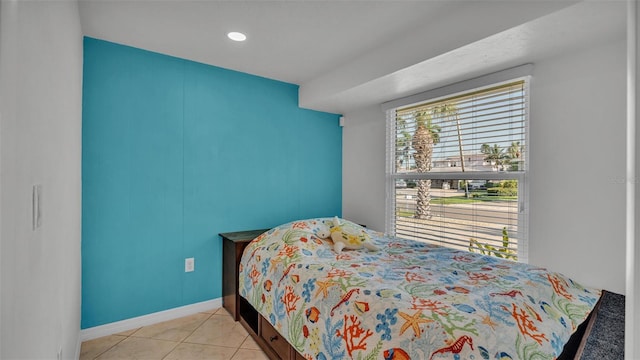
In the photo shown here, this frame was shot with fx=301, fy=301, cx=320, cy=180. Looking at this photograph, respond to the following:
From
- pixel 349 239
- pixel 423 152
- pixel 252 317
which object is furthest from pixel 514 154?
pixel 252 317

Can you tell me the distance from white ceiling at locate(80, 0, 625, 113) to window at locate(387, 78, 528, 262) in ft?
1.03

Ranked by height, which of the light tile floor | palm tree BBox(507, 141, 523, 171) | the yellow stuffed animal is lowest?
the light tile floor

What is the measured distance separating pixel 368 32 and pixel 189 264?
2.45m

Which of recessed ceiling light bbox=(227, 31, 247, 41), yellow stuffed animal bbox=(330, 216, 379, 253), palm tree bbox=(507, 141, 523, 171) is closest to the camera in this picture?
recessed ceiling light bbox=(227, 31, 247, 41)

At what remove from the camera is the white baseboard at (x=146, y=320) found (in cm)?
230

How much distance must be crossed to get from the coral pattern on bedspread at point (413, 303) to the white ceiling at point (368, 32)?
1.39 metres

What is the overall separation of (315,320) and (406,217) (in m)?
1.85

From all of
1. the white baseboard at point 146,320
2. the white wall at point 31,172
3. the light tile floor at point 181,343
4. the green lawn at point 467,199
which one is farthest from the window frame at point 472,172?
the white wall at point 31,172

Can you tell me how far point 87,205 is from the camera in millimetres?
2275

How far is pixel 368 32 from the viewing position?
2.19 meters

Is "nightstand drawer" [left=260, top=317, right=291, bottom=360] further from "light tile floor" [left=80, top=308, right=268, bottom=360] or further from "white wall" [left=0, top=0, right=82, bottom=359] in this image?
"white wall" [left=0, top=0, right=82, bottom=359]

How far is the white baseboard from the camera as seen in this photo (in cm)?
230

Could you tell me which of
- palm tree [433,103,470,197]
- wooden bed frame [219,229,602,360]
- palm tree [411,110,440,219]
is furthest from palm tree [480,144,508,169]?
wooden bed frame [219,229,602,360]

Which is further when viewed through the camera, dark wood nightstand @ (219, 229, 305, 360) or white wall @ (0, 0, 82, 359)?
dark wood nightstand @ (219, 229, 305, 360)
